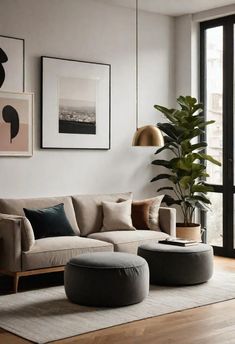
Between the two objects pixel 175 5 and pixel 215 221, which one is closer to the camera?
pixel 175 5

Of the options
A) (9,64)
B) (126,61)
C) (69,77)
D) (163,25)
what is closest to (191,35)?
(163,25)

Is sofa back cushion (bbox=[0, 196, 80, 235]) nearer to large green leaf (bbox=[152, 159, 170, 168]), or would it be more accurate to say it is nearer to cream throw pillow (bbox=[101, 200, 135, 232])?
cream throw pillow (bbox=[101, 200, 135, 232])

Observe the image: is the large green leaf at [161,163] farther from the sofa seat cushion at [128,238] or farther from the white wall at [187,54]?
the sofa seat cushion at [128,238]

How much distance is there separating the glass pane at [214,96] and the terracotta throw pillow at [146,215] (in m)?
1.11

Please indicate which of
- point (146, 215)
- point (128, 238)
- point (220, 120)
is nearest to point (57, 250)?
point (128, 238)

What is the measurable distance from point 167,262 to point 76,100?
2156 mm

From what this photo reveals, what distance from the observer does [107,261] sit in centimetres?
513

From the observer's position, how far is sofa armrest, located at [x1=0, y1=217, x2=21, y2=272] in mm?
5543

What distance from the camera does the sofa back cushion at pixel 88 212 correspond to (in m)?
6.68

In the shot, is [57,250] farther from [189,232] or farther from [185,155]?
[185,155]

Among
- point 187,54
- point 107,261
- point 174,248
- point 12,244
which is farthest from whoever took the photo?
point 187,54

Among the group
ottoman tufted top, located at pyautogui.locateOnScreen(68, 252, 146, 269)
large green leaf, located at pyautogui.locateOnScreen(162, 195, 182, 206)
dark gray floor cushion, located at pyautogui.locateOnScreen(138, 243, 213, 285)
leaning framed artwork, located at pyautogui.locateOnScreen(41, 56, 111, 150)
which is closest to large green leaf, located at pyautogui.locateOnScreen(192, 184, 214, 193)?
large green leaf, located at pyautogui.locateOnScreen(162, 195, 182, 206)

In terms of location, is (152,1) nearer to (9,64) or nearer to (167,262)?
(9,64)

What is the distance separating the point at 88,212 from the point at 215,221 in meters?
1.78
